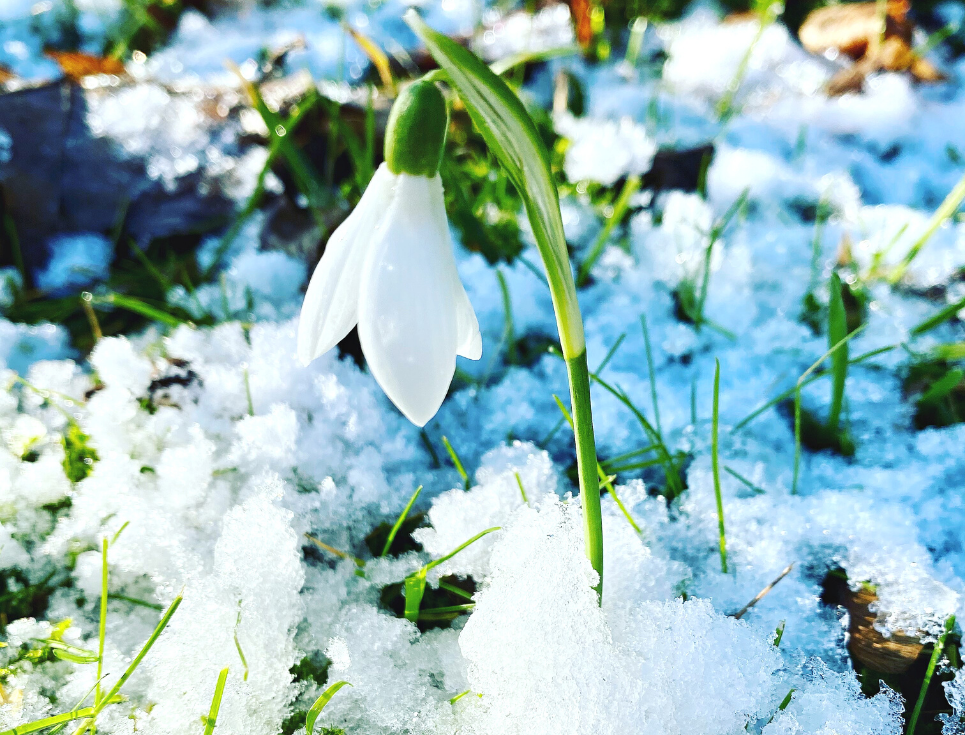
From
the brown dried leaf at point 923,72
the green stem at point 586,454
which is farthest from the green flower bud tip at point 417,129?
the brown dried leaf at point 923,72

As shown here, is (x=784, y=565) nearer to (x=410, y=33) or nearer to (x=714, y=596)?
(x=714, y=596)

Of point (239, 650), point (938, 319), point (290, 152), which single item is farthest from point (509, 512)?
point (290, 152)

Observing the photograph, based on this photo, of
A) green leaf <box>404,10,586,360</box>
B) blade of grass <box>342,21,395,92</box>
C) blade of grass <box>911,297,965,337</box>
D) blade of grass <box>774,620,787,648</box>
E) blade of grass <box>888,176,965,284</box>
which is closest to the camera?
green leaf <box>404,10,586,360</box>

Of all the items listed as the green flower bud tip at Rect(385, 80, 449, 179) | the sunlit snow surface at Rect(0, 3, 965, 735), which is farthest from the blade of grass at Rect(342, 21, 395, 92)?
the green flower bud tip at Rect(385, 80, 449, 179)

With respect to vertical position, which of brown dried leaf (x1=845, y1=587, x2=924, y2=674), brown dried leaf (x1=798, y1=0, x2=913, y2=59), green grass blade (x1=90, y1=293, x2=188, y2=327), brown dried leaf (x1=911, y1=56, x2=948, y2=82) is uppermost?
brown dried leaf (x1=798, y1=0, x2=913, y2=59)

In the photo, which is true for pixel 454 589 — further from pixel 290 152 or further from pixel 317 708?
pixel 290 152

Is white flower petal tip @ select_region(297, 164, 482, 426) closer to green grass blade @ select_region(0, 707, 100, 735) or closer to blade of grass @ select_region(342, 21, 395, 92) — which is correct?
green grass blade @ select_region(0, 707, 100, 735)

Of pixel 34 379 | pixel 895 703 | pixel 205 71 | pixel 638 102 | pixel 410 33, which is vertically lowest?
pixel 895 703

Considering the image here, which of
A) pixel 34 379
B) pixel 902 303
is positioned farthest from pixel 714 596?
pixel 34 379
